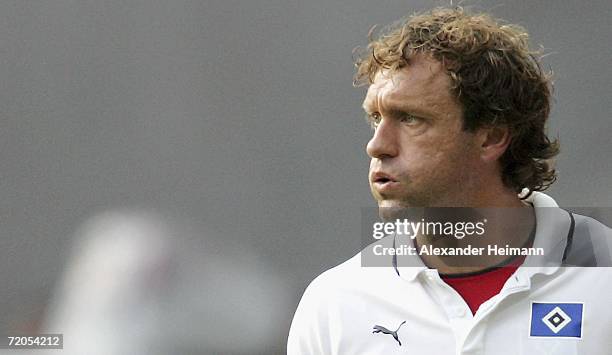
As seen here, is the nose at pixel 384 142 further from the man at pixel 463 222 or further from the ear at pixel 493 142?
the ear at pixel 493 142

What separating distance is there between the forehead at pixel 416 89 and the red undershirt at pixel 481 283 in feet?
1.23

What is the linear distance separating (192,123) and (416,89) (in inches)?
25.5

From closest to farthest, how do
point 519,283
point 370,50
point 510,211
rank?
point 519,283, point 510,211, point 370,50

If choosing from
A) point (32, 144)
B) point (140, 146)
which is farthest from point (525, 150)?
point (32, 144)

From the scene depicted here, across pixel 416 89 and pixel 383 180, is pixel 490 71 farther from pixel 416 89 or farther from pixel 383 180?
pixel 383 180

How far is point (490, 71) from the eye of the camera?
255 cm

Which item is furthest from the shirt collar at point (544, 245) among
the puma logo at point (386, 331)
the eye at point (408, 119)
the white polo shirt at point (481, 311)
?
the eye at point (408, 119)

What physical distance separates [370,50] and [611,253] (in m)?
0.76

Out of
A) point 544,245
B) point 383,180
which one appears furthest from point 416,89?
point 544,245

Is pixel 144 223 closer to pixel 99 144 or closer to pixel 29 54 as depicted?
pixel 99 144

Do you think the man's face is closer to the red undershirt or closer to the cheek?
the cheek

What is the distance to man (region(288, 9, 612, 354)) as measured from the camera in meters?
2.27

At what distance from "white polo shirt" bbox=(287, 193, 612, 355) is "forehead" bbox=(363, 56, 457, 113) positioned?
335 millimetres

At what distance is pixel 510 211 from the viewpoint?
250 cm
